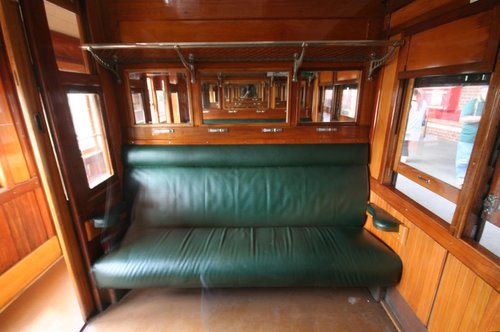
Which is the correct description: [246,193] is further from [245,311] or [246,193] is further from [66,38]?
[66,38]

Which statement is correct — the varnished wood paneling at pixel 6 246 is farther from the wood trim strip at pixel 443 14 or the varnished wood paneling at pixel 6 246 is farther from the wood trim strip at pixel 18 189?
the wood trim strip at pixel 443 14

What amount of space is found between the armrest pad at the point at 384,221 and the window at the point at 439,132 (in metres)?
0.21

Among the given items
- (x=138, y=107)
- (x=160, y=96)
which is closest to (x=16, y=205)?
(x=138, y=107)

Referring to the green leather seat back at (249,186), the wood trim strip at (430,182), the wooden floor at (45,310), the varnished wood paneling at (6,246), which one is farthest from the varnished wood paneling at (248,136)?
the wooden floor at (45,310)

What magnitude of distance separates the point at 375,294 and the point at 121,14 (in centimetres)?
281

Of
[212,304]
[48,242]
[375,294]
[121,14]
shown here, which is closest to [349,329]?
[375,294]

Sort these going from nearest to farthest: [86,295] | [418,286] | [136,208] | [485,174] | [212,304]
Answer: [485,174], [418,286], [86,295], [212,304], [136,208]

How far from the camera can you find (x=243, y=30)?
170 centimetres

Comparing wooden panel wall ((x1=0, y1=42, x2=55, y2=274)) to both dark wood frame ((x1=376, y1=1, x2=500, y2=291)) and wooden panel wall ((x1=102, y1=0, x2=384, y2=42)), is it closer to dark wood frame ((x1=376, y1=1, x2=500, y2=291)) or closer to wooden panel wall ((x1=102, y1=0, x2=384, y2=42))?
wooden panel wall ((x1=102, y1=0, x2=384, y2=42))

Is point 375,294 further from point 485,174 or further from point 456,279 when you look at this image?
point 485,174

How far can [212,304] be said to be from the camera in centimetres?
159

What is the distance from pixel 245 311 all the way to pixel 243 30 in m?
2.07

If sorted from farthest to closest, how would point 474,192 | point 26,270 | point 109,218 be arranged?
point 26,270
point 109,218
point 474,192

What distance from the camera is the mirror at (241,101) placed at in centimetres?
301
